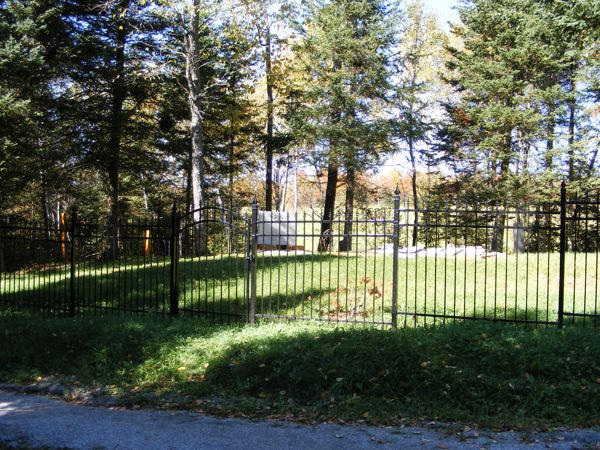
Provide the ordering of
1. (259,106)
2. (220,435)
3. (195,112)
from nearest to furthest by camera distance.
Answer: (220,435) < (195,112) < (259,106)

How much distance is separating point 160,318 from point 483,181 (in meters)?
20.4

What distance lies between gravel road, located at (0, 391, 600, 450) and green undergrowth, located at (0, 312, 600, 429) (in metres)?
0.31

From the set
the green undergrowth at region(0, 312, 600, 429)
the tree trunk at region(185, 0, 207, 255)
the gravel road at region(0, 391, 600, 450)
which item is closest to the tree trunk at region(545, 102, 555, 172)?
the tree trunk at region(185, 0, 207, 255)

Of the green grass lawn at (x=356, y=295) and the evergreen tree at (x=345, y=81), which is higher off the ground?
the evergreen tree at (x=345, y=81)

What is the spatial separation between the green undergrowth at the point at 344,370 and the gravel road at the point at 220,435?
1.03 ft

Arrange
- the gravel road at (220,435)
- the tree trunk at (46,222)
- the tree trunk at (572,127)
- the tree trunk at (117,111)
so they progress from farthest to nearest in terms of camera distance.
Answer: the tree trunk at (572,127), the tree trunk at (117,111), the tree trunk at (46,222), the gravel road at (220,435)

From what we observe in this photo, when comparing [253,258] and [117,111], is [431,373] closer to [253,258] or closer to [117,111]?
[253,258]

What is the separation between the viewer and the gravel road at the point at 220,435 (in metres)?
5.01

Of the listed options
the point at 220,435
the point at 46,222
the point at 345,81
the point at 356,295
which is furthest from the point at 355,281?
the point at 46,222

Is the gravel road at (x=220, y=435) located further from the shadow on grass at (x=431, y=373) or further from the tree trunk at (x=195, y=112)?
the tree trunk at (x=195, y=112)

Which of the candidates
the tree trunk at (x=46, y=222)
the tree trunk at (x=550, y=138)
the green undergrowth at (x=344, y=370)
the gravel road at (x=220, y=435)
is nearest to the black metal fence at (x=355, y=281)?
the tree trunk at (x=46, y=222)

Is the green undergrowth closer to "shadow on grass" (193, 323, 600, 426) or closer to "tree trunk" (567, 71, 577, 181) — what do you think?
"shadow on grass" (193, 323, 600, 426)

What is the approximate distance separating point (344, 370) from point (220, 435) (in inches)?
74.1

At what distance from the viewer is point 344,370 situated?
654 centimetres
